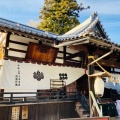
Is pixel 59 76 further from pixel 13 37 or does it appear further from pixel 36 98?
pixel 13 37

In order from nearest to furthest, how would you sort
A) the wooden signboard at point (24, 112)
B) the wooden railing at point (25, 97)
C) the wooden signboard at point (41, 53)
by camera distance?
the wooden railing at point (25, 97) → the wooden signboard at point (24, 112) → the wooden signboard at point (41, 53)

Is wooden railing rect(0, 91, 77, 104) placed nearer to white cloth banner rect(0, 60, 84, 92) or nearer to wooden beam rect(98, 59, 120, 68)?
white cloth banner rect(0, 60, 84, 92)

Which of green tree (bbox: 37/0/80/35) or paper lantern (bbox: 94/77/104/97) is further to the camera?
green tree (bbox: 37/0/80/35)

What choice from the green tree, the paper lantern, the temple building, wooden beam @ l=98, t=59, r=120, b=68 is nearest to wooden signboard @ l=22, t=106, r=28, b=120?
the temple building

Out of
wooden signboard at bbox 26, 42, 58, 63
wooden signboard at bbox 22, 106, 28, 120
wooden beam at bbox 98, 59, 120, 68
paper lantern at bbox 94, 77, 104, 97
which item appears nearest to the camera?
wooden signboard at bbox 22, 106, 28, 120

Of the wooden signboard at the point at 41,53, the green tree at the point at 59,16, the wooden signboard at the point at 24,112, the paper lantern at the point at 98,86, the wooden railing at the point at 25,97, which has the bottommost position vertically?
the wooden signboard at the point at 24,112

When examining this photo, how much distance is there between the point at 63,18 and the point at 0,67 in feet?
57.2

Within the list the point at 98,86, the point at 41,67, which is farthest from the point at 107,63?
the point at 41,67

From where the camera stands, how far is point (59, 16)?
2695 cm

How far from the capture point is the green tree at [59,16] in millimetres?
26750

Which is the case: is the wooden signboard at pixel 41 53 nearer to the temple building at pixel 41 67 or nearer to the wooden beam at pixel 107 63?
the temple building at pixel 41 67

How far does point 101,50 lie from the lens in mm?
12594

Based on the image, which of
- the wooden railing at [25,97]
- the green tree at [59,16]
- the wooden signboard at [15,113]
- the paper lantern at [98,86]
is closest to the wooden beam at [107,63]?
the paper lantern at [98,86]

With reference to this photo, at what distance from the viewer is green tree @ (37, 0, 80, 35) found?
2675 cm
